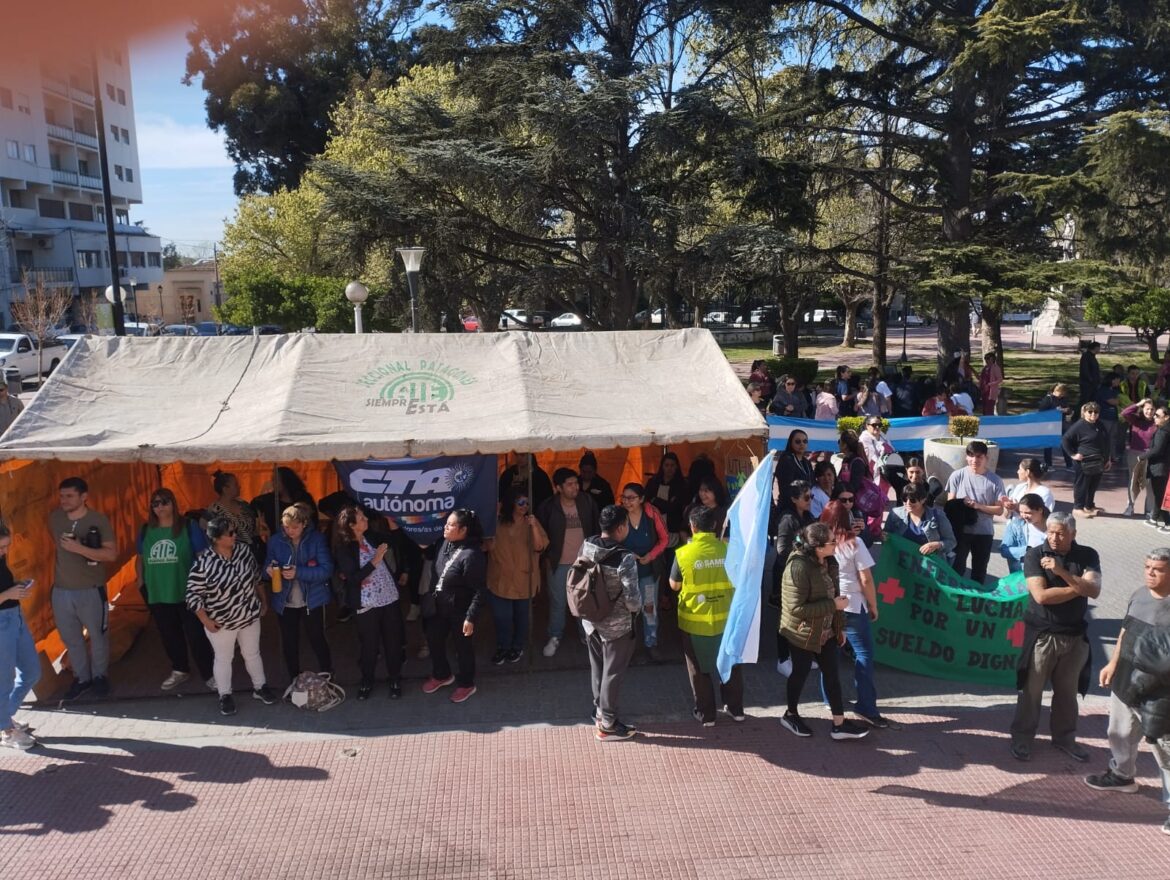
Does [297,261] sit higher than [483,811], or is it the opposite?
[297,261]

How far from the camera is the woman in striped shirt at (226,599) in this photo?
6754 mm

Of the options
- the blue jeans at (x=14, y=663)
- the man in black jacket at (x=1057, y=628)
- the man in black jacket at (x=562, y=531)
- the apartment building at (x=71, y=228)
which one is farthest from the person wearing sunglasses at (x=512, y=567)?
the apartment building at (x=71, y=228)

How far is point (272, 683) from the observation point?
24.9ft

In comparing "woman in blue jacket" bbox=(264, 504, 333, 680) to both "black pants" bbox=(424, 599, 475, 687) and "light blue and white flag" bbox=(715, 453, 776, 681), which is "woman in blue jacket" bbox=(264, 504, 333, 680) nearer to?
"black pants" bbox=(424, 599, 475, 687)

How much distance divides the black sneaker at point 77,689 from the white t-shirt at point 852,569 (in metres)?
5.85

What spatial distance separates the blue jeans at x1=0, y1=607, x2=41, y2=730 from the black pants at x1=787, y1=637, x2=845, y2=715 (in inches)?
209

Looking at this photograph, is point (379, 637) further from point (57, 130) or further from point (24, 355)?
point (24, 355)

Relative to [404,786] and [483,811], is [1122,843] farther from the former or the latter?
[404,786]

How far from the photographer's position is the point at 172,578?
7.32 m

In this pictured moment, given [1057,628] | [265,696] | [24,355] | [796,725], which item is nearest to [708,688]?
[796,725]

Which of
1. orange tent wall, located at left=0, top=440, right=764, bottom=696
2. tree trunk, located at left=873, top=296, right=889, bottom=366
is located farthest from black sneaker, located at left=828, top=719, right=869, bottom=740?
tree trunk, located at left=873, top=296, right=889, bottom=366

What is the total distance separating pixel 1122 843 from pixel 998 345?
735 inches

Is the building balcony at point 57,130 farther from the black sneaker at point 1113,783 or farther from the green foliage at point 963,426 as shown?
the green foliage at point 963,426

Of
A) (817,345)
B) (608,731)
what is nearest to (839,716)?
(608,731)
